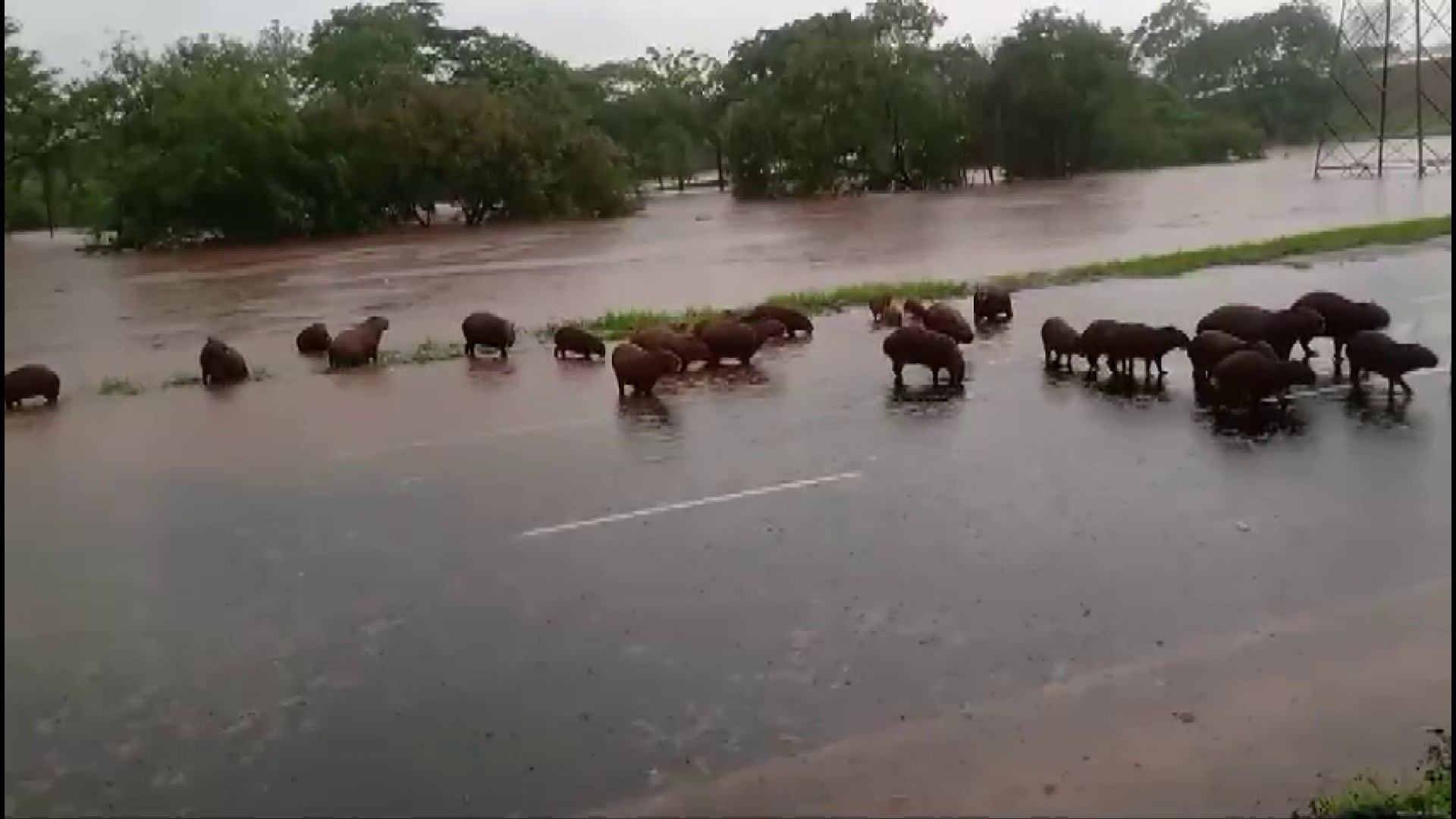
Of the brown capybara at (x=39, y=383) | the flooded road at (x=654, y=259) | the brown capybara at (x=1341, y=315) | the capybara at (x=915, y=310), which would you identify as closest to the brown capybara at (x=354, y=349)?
the flooded road at (x=654, y=259)

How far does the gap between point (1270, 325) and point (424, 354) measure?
7529 millimetres

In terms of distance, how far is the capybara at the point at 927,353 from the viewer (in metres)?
10.5

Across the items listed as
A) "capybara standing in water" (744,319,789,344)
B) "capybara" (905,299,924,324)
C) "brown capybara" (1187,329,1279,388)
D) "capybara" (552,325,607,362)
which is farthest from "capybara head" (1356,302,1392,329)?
"capybara" (552,325,607,362)

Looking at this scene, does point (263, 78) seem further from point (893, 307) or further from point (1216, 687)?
point (1216, 687)

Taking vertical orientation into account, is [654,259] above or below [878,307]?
above

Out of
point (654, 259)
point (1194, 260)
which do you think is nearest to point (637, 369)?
point (1194, 260)

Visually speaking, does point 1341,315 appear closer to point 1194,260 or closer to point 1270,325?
point 1270,325

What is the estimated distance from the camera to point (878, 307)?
14180mm

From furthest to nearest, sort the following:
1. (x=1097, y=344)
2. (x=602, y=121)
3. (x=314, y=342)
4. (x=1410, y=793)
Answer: (x=602, y=121) → (x=314, y=342) → (x=1097, y=344) → (x=1410, y=793)

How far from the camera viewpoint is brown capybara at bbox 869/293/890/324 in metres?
14.0

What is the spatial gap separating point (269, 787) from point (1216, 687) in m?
2.93

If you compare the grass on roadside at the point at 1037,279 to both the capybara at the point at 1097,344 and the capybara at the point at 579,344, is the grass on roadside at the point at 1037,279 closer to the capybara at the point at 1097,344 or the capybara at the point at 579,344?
the capybara at the point at 579,344

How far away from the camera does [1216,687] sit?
459 cm

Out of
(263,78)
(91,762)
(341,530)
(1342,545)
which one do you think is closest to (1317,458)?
(1342,545)
